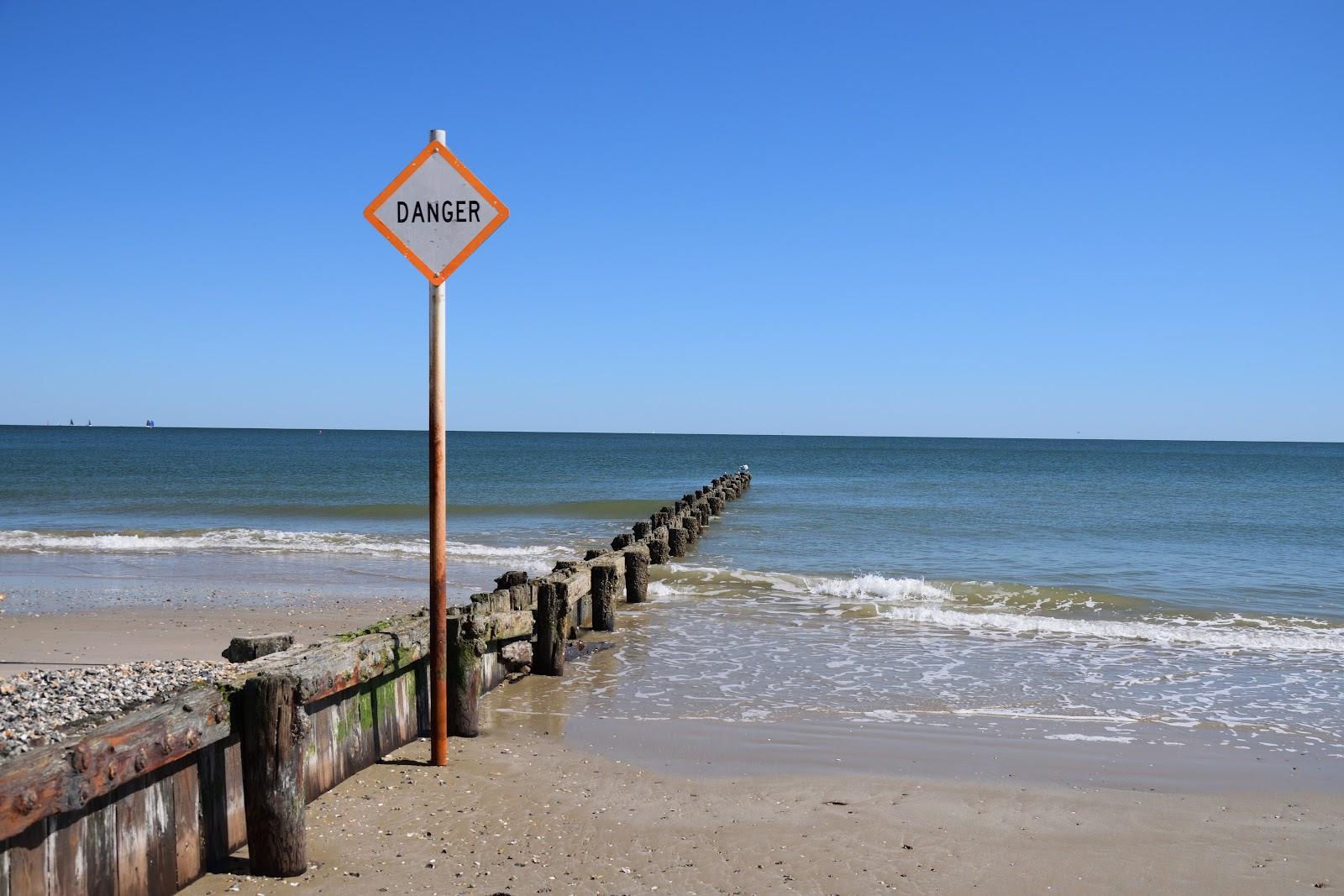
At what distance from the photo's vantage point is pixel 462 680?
7129mm

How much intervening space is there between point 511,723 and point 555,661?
5.79 ft

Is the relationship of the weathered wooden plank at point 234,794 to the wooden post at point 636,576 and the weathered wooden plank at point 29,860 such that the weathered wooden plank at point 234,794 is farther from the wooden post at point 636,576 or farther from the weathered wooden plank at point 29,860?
the wooden post at point 636,576

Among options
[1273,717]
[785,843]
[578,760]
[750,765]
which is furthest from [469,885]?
[1273,717]

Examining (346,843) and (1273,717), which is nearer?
(346,843)

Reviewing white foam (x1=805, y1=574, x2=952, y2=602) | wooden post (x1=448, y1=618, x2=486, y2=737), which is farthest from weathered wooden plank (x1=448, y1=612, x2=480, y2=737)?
white foam (x1=805, y1=574, x2=952, y2=602)

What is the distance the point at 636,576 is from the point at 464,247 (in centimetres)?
865

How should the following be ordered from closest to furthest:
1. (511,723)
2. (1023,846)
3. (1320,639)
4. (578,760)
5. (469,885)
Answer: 1. (469,885)
2. (1023,846)
3. (578,760)
4. (511,723)
5. (1320,639)

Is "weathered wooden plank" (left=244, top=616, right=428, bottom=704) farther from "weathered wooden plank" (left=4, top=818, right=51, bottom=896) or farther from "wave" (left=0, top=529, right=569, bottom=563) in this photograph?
"wave" (left=0, top=529, right=569, bottom=563)

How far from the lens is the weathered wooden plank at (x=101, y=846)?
3998 mm

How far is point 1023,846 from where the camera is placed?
5473 millimetres

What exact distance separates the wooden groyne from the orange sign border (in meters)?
2.25

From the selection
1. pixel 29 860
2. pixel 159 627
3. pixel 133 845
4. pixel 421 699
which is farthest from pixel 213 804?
pixel 159 627

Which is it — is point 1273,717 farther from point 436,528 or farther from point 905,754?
point 436,528

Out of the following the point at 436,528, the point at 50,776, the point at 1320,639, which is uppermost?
the point at 436,528
